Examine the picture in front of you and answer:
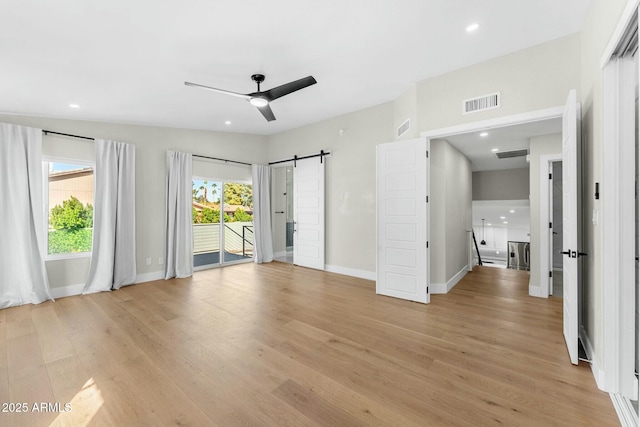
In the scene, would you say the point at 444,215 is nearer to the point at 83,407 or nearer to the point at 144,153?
the point at 83,407

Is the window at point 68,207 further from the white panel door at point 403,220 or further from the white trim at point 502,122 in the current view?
the white trim at point 502,122

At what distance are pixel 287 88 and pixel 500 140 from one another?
3.94 m

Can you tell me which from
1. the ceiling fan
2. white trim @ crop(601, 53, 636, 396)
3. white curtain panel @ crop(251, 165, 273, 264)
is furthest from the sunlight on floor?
white curtain panel @ crop(251, 165, 273, 264)

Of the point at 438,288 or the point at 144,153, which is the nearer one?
the point at 438,288

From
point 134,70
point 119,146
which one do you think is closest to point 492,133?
point 134,70

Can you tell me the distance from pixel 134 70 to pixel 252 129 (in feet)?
10.0

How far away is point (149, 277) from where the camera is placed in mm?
5031

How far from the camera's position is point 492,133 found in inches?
169

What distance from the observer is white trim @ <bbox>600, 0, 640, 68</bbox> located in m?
1.46

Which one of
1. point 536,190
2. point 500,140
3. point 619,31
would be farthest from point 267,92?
point 536,190

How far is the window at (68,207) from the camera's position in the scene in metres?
4.22

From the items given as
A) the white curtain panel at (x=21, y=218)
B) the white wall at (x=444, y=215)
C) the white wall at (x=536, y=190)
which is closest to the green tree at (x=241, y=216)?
the white curtain panel at (x=21, y=218)

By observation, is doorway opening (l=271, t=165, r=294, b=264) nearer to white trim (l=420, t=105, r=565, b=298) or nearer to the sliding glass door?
the sliding glass door

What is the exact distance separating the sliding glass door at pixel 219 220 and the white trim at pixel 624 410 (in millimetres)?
6069
